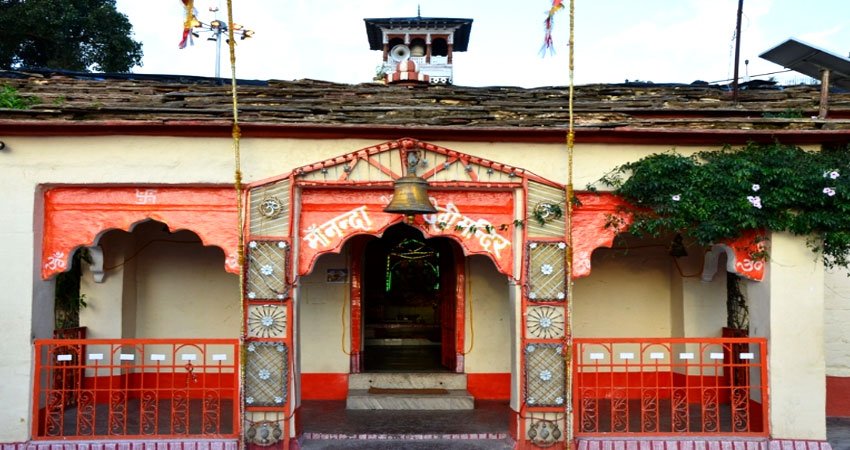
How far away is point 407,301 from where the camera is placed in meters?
13.7

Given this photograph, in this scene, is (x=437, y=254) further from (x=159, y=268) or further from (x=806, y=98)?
(x=806, y=98)

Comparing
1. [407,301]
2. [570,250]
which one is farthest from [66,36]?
[570,250]

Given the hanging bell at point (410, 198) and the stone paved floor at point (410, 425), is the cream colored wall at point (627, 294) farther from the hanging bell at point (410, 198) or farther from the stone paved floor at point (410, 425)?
the hanging bell at point (410, 198)

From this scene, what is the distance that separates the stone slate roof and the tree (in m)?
12.5

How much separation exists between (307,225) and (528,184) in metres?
2.26

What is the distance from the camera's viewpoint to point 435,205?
301 inches

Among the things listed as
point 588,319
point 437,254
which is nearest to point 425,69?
point 437,254

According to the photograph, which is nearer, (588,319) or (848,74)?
(848,74)

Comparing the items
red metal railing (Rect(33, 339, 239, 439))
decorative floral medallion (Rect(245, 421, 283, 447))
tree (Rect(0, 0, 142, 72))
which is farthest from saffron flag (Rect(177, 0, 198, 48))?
tree (Rect(0, 0, 142, 72))

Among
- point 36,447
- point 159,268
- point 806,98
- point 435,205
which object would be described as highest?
point 806,98

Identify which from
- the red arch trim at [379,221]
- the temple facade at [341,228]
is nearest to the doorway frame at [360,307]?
the temple facade at [341,228]

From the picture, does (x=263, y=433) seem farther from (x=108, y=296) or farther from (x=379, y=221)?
(x=108, y=296)

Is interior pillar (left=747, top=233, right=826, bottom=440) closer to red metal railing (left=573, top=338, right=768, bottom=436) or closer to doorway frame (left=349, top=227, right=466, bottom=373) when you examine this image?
red metal railing (left=573, top=338, right=768, bottom=436)

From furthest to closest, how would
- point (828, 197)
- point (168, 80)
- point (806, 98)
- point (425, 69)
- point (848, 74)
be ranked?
1. point (425, 69)
2. point (168, 80)
3. point (806, 98)
4. point (848, 74)
5. point (828, 197)
